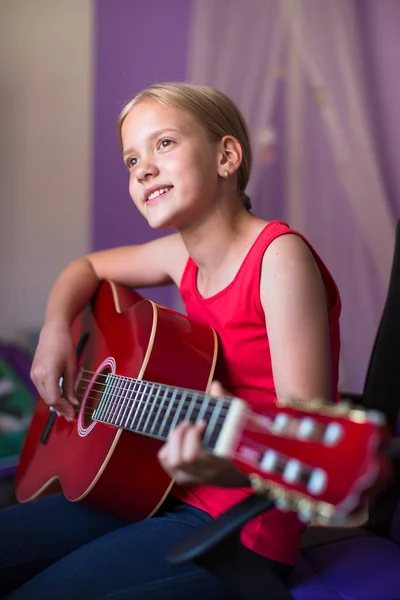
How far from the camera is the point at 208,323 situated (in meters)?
1.17

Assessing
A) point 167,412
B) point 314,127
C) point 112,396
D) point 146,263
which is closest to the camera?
point 167,412

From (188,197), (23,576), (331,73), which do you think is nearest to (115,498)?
(23,576)

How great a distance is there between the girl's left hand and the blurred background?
1144 mm

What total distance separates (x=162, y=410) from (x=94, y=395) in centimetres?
34

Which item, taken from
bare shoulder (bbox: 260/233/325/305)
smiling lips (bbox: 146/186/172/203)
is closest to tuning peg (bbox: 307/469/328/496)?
bare shoulder (bbox: 260/233/325/305)

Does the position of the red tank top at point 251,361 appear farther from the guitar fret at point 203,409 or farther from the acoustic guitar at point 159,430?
the guitar fret at point 203,409

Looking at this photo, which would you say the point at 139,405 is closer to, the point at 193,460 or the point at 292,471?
the point at 193,460

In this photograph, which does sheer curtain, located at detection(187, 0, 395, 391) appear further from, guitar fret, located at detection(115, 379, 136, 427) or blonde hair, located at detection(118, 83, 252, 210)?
guitar fret, located at detection(115, 379, 136, 427)

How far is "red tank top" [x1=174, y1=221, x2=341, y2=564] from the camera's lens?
3.33 feet

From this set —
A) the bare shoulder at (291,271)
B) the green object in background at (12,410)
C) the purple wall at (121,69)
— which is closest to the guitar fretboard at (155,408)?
the bare shoulder at (291,271)

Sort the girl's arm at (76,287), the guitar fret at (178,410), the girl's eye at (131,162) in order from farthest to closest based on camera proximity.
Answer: the girl's arm at (76,287), the girl's eye at (131,162), the guitar fret at (178,410)

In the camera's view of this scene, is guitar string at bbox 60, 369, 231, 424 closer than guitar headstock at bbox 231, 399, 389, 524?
No

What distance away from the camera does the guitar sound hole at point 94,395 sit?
3.85 ft

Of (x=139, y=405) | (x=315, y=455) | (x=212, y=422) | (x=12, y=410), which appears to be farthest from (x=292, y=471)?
(x=12, y=410)
